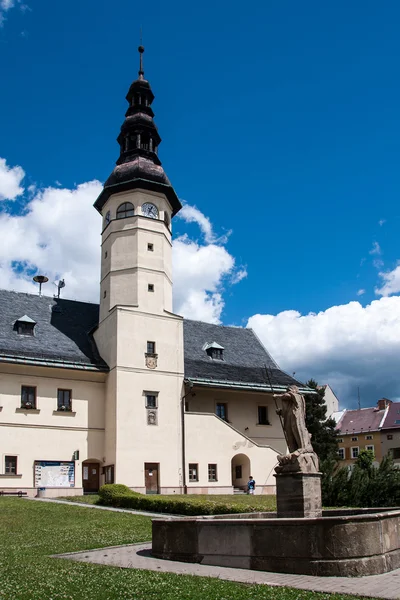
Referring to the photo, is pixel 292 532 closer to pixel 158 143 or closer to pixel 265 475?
pixel 265 475

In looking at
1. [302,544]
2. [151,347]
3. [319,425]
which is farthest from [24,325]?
[302,544]

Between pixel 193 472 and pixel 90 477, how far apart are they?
6.07 meters

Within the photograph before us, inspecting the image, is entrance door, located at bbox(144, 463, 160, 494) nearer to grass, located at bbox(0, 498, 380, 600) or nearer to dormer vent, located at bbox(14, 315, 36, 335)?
dormer vent, located at bbox(14, 315, 36, 335)

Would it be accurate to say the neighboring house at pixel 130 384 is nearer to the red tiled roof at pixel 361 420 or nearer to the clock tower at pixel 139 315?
the clock tower at pixel 139 315

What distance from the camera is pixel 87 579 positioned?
967 cm

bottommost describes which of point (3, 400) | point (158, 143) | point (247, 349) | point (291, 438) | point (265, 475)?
point (265, 475)

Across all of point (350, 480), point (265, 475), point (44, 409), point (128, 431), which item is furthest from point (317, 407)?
point (350, 480)

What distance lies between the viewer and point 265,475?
39.1 m

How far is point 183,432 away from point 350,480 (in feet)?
53.3

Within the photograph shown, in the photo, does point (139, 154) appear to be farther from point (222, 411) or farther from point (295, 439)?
point (295, 439)

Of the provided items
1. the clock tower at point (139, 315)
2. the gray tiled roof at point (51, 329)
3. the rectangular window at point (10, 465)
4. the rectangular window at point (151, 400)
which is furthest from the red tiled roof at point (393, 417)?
the rectangular window at point (10, 465)

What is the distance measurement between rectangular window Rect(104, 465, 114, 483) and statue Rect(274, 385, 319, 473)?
73.5ft

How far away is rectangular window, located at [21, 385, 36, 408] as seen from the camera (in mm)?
34628

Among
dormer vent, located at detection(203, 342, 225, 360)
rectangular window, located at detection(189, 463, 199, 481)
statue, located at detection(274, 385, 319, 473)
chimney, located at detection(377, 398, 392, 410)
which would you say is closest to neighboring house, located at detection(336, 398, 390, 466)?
chimney, located at detection(377, 398, 392, 410)
